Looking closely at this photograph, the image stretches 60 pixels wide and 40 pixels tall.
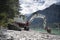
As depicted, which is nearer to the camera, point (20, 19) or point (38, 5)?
point (20, 19)

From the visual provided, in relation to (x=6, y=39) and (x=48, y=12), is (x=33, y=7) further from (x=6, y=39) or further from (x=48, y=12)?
(x=6, y=39)

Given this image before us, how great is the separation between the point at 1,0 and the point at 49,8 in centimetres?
5749

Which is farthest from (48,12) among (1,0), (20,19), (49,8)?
(1,0)

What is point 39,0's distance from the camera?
73.3 meters

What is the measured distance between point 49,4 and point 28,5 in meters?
9.62

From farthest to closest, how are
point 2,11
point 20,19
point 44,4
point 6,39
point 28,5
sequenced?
point 44,4, point 28,5, point 20,19, point 2,11, point 6,39

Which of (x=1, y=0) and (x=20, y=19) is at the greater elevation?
(x=1, y=0)

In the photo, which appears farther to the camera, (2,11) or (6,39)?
(2,11)

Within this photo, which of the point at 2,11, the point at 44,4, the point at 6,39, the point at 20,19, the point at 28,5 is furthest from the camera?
the point at 44,4

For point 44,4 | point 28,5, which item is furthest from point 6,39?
point 44,4

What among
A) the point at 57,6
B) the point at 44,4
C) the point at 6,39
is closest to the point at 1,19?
the point at 6,39

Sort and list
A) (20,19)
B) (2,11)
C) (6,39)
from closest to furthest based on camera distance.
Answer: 1. (6,39)
2. (2,11)
3. (20,19)

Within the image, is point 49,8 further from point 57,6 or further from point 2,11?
point 2,11

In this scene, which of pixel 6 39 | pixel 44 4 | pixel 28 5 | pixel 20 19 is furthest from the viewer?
pixel 44 4
